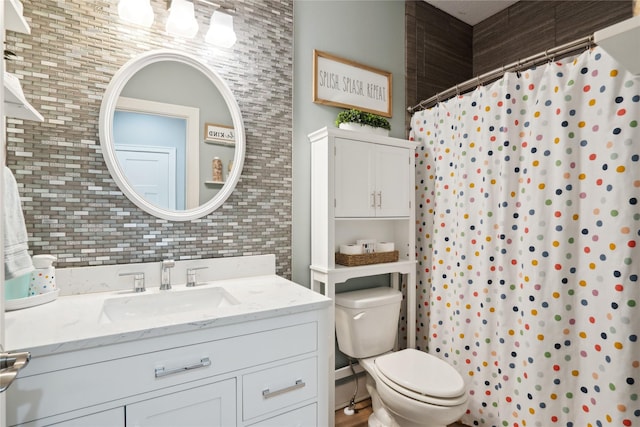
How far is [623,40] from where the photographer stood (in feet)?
1.98

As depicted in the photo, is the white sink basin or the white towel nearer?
the white towel

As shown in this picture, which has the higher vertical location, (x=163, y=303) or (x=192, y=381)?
(x=163, y=303)

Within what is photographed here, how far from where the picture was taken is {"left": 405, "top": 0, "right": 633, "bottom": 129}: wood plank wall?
6.94ft

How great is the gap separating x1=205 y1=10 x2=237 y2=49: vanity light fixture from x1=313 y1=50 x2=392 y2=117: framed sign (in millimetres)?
543

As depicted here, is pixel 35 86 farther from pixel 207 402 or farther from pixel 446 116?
pixel 446 116

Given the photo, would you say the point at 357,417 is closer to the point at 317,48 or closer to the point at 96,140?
the point at 96,140

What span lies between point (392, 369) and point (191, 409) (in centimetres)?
97

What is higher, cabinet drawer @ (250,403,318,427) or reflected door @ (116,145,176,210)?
reflected door @ (116,145,176,210)

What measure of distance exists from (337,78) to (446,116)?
0.74m

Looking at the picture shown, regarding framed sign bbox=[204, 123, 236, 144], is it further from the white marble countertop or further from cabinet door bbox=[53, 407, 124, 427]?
cabinet door bbox=[53, 407, 124, 427]

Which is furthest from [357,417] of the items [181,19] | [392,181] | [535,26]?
[535,26]

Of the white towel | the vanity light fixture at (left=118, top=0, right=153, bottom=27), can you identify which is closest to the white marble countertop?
the white towel

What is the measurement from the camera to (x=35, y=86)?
130 cm

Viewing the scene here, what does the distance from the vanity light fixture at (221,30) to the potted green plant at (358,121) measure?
718 mm
